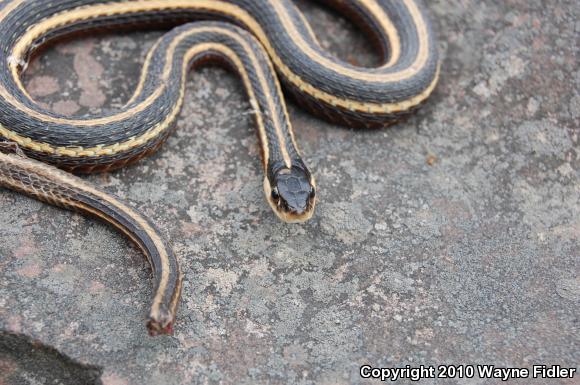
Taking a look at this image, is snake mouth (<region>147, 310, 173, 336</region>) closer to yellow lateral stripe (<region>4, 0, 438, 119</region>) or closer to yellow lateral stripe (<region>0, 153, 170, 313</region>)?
yellow lateral stripe (<region>0, 153, 170, 313</region>)

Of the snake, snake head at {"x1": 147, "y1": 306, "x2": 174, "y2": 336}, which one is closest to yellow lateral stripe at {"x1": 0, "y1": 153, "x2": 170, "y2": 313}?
the snake

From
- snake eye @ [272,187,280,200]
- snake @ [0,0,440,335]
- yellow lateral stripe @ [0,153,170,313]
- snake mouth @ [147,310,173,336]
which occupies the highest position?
snake @ [0,0,440,335]

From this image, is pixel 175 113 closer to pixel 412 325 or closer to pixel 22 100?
pixel 22 100

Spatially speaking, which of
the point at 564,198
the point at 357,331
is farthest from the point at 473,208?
the point at 357,331

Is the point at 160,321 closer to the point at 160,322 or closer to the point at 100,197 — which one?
the point at 160,322

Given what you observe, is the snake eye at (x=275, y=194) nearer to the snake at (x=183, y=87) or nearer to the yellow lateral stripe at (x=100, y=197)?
the snake at (x=183, y=87)

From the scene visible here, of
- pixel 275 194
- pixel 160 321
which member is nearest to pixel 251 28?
pixel 275 194
